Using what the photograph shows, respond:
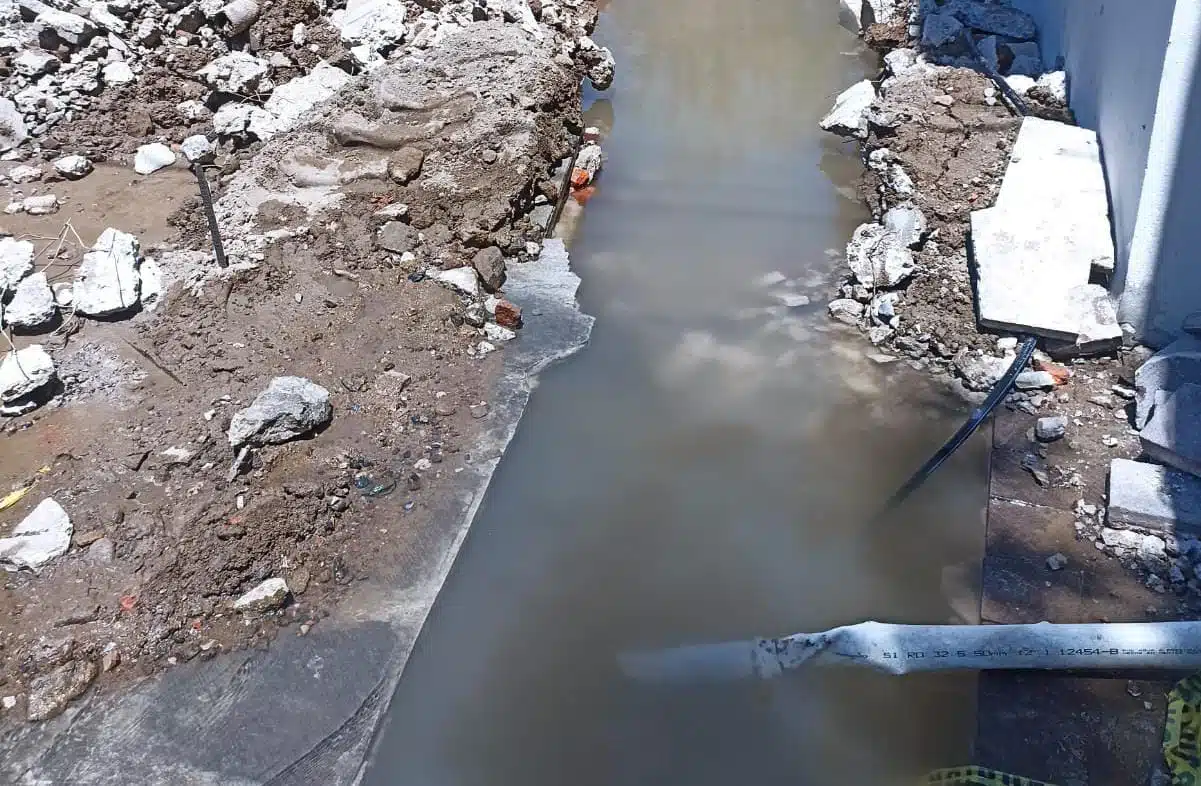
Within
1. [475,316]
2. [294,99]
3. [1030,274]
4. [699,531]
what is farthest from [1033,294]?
[294,99]

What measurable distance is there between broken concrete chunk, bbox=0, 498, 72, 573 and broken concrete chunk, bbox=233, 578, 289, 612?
0.93 m

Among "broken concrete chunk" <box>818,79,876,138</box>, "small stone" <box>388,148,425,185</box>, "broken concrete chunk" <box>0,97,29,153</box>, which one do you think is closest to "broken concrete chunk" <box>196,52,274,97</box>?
"broken concrete chunk" <box>0,97,29,153</box>

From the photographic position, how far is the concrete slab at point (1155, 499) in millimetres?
4262

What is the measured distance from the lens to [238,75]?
8031 mm

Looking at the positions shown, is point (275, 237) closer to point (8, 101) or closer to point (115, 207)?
point (115, 207)

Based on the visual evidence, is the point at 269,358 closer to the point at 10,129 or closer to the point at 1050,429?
the point at 10,129

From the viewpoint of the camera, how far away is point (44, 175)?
732 centimetres

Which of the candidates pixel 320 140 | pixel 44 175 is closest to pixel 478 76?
pixel 320 140

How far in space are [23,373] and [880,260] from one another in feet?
16.9

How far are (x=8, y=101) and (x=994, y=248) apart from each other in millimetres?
7860

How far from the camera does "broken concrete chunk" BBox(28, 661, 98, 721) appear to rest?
3723 millimetres

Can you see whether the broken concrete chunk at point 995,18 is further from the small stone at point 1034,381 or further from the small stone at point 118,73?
the small stone at point 118,73

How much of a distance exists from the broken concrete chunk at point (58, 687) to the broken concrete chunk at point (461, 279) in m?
3.03

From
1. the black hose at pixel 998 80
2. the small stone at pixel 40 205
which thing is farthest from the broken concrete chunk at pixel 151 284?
the black hose at pixel 998 80
